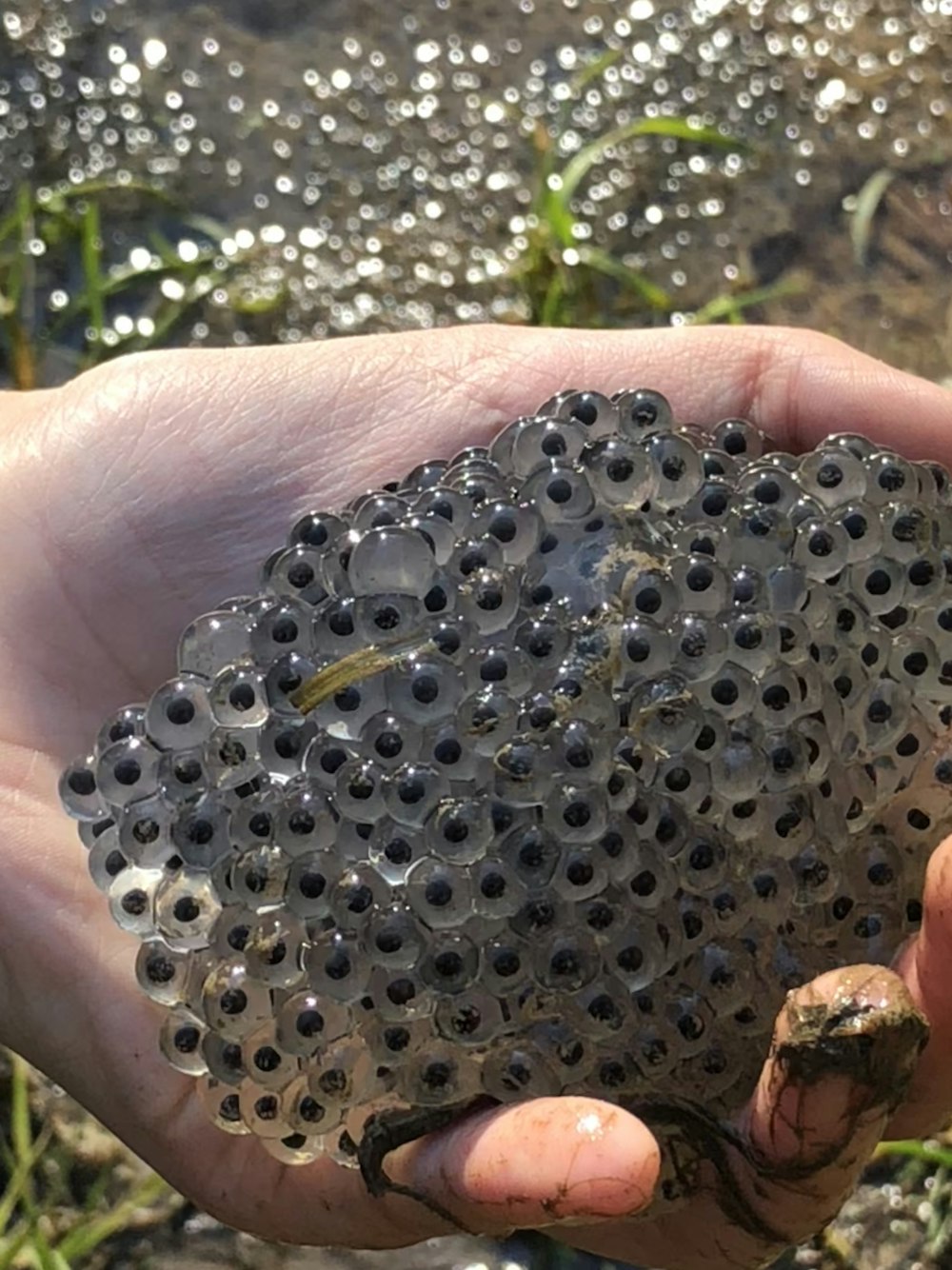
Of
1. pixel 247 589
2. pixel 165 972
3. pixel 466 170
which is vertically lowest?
pixel 165 972

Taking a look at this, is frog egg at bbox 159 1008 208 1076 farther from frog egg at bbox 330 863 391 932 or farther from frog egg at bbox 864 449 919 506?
frog egg at bbox 864 449 919 506

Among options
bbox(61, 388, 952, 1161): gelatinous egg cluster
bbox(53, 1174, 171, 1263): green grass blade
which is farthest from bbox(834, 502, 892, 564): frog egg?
bbox(53, 1174, 171, 1263): green grass blade

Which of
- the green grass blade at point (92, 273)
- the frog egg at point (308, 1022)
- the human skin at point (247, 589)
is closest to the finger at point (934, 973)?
the human skin at point (247, 589)

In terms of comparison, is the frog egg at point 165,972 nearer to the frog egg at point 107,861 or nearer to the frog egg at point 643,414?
the frog egg at point 107,861

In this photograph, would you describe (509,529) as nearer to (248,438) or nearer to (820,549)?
(820,549)

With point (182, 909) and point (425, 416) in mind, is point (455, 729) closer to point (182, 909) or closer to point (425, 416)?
point (182, 909)

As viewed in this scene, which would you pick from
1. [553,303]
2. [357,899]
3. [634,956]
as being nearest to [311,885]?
[357,899]
